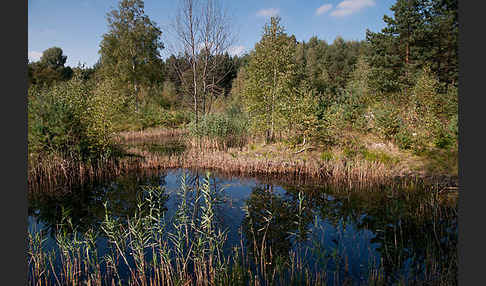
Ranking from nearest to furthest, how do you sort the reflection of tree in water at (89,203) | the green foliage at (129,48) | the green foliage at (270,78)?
the reflection of tree in water at (89,203)
the green foliage at (270,78)
the green foliage at (129,48)

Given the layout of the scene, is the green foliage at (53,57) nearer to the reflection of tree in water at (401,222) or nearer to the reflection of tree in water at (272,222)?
the reflection of tree in water at (272,222)

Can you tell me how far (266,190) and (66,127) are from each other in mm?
8072

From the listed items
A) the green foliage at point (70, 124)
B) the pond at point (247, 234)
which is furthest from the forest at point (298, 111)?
the pond at point (247, 234)

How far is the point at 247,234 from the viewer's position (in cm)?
595

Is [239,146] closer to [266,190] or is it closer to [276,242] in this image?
[266,190]

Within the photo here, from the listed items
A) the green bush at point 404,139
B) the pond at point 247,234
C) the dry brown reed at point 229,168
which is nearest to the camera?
the pond at point 247,234

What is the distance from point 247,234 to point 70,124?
8.52 meters

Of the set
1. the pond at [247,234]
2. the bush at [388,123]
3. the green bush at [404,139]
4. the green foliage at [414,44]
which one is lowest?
the pond at [247,234]

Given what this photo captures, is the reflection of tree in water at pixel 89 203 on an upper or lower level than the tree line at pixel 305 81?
lower

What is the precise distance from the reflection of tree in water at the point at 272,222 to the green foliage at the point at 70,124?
7.13m

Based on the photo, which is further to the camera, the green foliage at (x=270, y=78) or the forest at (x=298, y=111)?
the green foliage at (x=270, y=78)

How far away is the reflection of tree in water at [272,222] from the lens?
523cm

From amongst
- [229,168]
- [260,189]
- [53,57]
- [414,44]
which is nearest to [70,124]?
[229,168]

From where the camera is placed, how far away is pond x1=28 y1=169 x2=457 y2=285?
4137 mm
